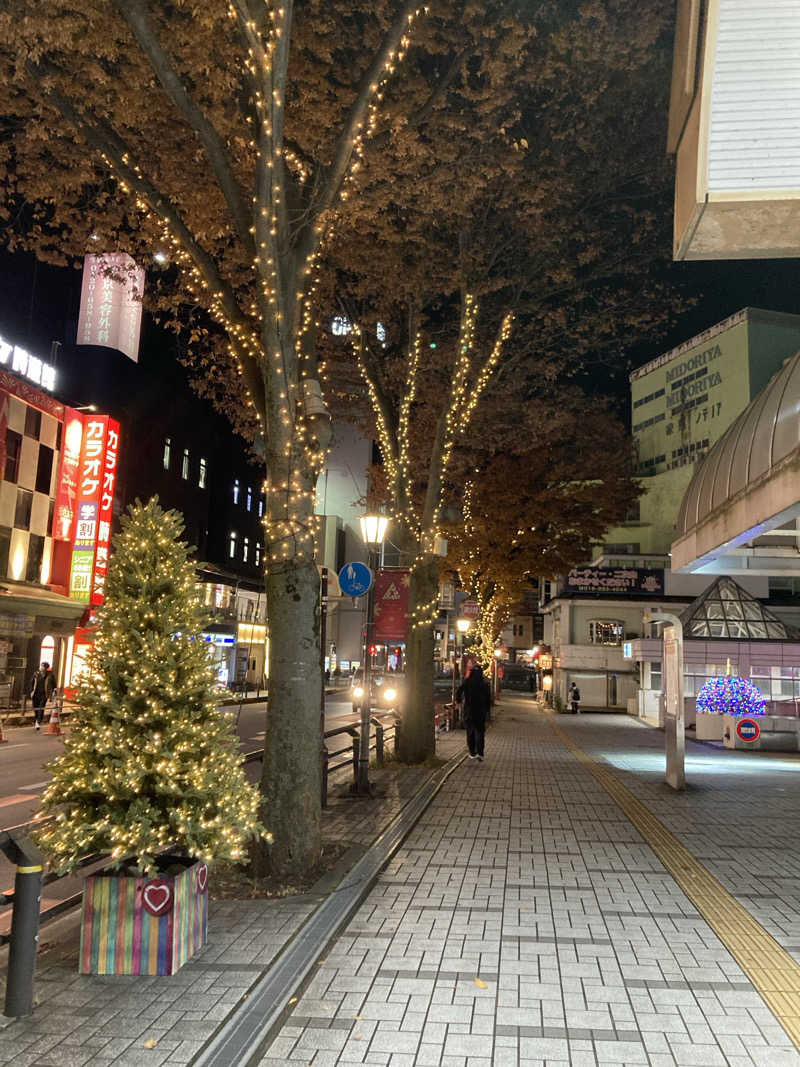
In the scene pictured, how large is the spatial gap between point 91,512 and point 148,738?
2613 centimetres

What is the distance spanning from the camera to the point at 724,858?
817 centimetres

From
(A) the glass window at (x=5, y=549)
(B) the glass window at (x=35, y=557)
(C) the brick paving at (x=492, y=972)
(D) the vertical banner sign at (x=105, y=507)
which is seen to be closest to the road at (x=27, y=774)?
(C) the brick paving at (x=492, y=972)

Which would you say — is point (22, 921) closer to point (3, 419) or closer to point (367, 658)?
point (367, 658)

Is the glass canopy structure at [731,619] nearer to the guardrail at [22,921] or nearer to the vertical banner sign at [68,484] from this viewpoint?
the vertical banner sign at [68,484]

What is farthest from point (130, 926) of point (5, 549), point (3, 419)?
point (3, 419)

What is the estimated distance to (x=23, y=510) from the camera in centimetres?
2809

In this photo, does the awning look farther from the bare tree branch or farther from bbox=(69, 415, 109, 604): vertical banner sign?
bbox=(69, 415, 109, 604): vertical banner sign

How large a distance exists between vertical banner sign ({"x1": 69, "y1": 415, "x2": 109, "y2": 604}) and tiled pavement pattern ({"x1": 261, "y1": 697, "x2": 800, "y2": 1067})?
917 inches

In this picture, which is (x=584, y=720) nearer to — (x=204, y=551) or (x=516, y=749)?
(x=516, y=749)

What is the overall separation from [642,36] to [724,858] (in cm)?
892

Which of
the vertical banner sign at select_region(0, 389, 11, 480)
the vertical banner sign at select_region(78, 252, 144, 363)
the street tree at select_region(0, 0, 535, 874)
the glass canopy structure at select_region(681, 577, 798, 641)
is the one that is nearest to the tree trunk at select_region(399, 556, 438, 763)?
the street tree at select_region(0, 0, 535, 874)

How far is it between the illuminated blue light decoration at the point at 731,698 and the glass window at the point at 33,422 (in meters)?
23.7

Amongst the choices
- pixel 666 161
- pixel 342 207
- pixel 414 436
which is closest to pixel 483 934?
pixel 342 207

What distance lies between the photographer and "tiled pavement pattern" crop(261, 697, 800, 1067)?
4012 mm
